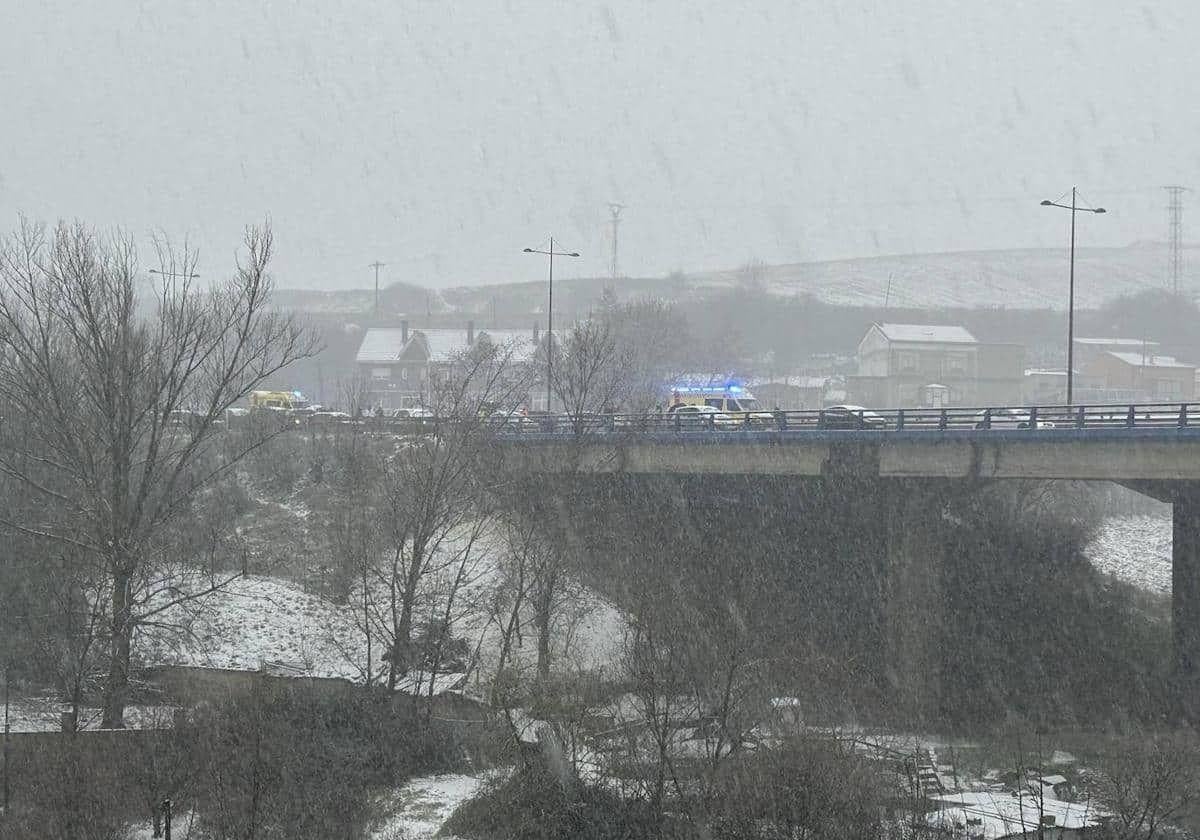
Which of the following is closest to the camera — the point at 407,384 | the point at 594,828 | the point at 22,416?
the point at 594,828

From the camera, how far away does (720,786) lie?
20.6 metres

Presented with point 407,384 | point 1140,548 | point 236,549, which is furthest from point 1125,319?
point 236,549

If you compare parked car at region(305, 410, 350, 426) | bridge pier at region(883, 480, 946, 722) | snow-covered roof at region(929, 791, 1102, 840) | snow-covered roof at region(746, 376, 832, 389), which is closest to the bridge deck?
bridge pier at region(883, 480, 946, 722)

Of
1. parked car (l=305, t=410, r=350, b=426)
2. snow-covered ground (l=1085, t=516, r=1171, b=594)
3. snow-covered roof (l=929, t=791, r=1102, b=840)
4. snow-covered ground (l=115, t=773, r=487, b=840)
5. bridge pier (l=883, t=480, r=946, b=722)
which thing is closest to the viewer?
snow-covered roof (l=929, t=791, r=1102, b=840)

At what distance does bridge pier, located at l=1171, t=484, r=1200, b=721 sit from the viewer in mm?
31734

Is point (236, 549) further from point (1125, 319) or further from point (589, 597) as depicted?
point (1125, 319)

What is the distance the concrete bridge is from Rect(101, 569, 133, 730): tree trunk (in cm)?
1564

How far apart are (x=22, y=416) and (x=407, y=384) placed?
253 feet

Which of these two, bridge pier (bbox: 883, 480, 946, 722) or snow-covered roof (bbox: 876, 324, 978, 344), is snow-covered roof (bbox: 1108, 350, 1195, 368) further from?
bridge pier (bbox: 883, 480, 946, 722)

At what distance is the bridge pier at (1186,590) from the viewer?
31.7 m

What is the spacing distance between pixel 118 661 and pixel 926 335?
7946 centimetres

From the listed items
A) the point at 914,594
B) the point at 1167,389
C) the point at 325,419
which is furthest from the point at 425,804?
the point at 1167,389

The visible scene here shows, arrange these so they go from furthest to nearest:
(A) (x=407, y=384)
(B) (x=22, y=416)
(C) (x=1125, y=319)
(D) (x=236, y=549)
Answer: (C) (x=1125, y=319) → (A) (x=407, y=384) → (D) (x=236, y=549) → (B) (x=22, y=416)

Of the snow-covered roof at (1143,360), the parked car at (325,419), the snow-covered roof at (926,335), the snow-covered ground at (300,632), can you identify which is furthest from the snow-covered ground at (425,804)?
the snow-covered roof at (1143,360)
